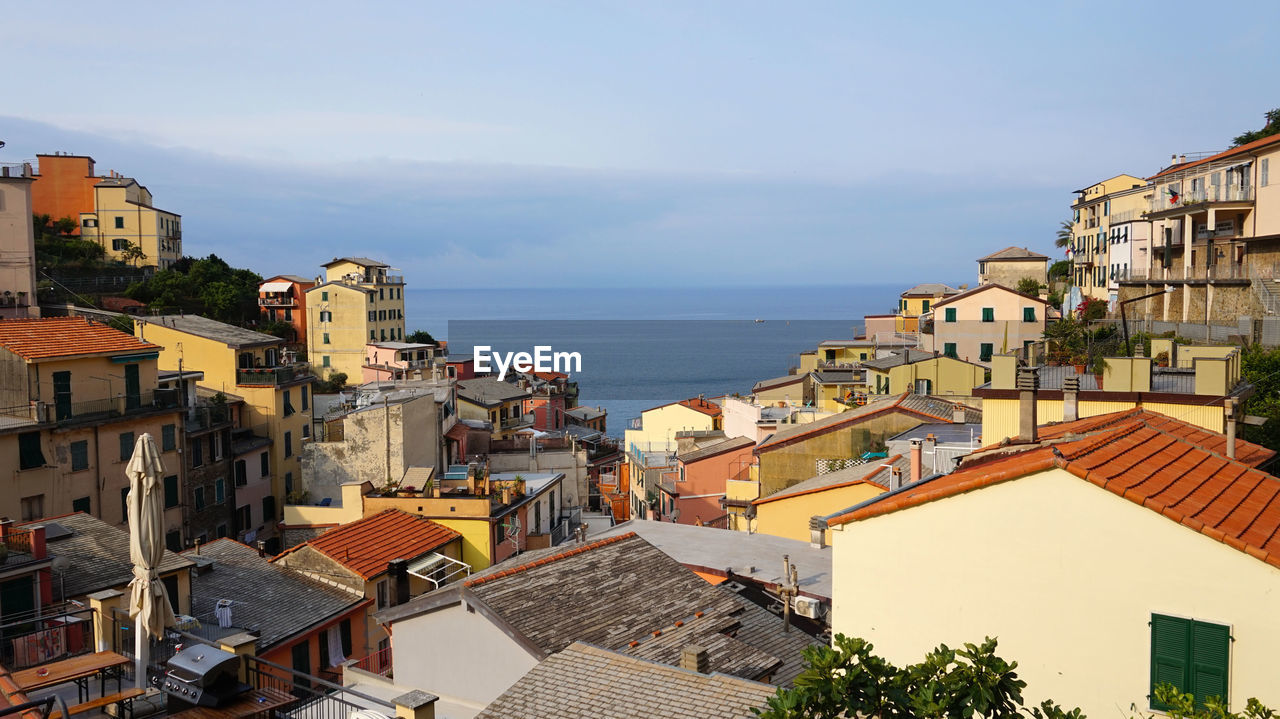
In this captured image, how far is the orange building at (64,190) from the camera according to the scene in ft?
268

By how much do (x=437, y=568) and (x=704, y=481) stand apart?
1622cm

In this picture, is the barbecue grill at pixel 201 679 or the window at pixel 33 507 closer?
the barbecue grill at pixel 201 679

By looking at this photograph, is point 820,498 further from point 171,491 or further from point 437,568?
point 171,491

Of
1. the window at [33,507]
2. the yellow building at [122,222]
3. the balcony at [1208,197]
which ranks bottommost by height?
the window at [33,507]

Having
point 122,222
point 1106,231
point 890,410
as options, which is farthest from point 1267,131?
point 122,222

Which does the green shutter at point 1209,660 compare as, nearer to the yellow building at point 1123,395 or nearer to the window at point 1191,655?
the window at point 1191,655

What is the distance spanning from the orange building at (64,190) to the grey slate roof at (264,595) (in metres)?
72.2

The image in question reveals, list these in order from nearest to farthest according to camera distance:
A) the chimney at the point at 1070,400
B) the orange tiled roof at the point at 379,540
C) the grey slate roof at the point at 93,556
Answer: the chimney at the point at 1070,400 < the grey slate roof at the point at 93,556 < the orange tiled roof at the point at 379,540

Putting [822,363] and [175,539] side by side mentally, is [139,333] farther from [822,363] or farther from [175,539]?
[822,363]

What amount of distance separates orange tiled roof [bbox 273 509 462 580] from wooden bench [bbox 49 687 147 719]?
10106mm

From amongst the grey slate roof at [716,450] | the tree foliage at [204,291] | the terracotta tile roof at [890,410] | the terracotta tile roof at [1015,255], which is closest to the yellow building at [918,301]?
the terracotta tile roof at [1015,255]

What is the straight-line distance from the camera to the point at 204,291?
7594 centimetres

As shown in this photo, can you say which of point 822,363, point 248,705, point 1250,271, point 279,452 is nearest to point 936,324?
point 822,363

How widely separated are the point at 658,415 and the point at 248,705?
4762cm
